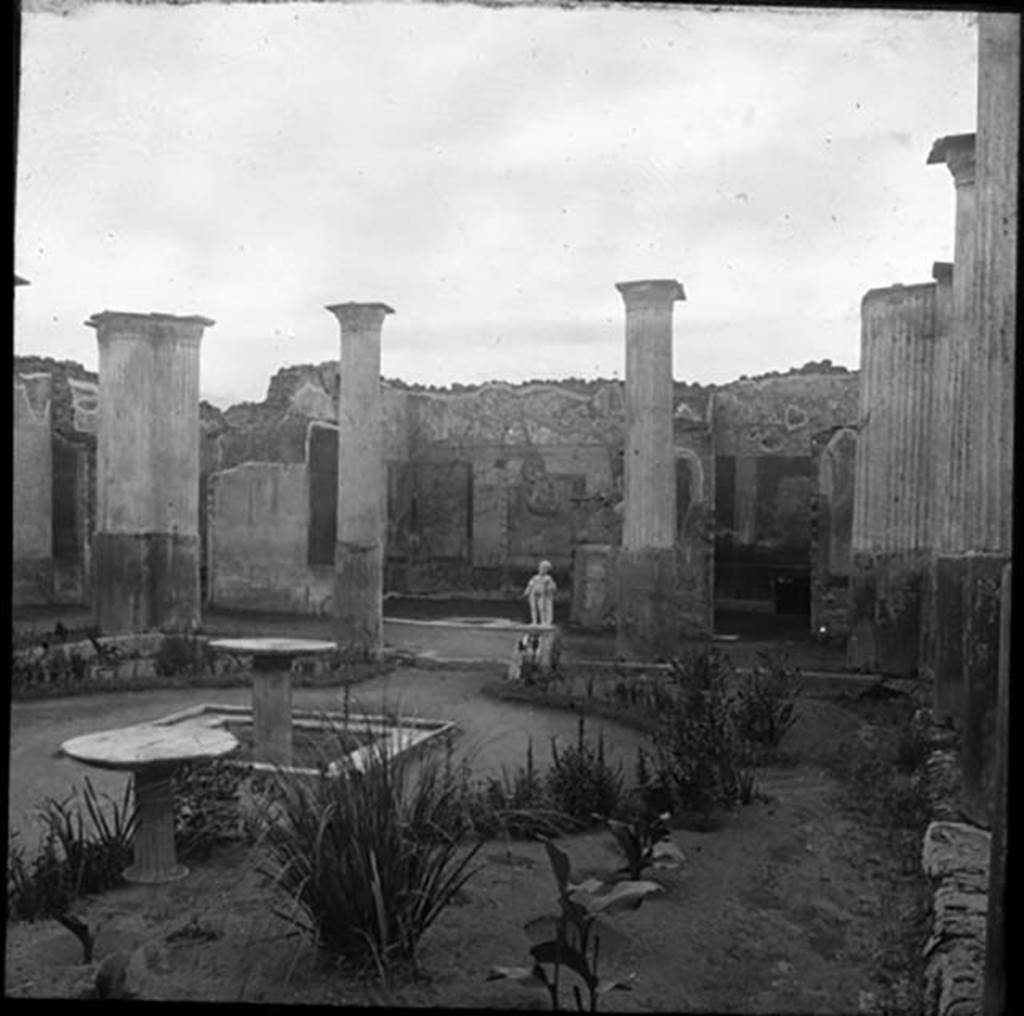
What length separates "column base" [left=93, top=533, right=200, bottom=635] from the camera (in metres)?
12.3

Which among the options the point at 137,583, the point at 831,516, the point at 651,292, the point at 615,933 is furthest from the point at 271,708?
the point at 831,516

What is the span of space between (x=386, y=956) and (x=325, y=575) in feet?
39.7

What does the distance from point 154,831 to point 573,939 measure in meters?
2.16

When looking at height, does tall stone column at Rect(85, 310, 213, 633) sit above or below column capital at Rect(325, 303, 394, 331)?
below

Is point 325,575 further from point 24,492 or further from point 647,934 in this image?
point 647,934

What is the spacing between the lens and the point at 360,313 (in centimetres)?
1195

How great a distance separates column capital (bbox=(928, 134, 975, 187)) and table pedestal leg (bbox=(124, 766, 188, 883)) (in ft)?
Answer: 20.2

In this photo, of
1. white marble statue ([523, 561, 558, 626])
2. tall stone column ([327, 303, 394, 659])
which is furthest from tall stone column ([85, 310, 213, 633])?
white marble statue ([523, 561, 558, 626])

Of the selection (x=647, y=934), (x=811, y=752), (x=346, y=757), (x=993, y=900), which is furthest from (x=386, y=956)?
(x=811, y=752)

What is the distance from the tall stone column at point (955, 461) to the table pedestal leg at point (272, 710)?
401 cm

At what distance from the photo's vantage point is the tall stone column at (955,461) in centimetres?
583

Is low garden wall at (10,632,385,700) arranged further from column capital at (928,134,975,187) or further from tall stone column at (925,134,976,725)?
column capital at (928,134,975,187)

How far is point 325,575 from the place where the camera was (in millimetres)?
15711

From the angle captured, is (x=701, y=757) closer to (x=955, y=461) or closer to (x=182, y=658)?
(x=955, y=461)
